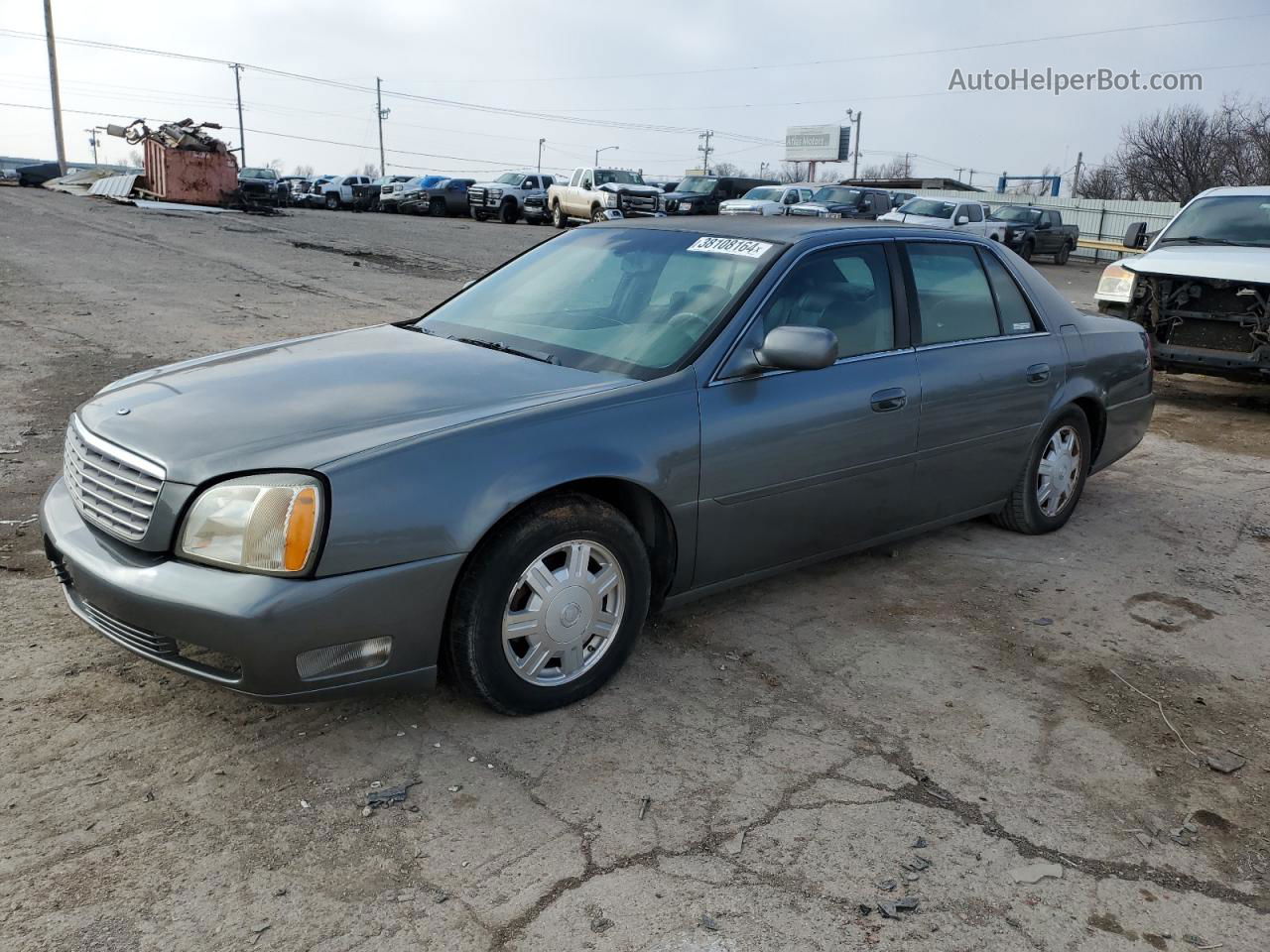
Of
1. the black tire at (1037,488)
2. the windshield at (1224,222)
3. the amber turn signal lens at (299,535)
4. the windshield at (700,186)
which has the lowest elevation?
the black tire at (1037,488)

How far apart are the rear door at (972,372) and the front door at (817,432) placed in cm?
15

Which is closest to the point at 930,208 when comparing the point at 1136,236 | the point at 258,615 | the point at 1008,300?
the point at 1136,236

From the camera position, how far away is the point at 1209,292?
335 inches

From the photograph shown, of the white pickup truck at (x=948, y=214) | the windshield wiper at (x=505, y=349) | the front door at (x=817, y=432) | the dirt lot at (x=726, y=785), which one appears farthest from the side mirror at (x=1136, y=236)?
the white pickup truck at (x=948, y=214)

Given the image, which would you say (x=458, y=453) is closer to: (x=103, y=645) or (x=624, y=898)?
(x=624, y=898)

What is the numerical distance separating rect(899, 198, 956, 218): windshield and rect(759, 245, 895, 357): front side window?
935 inches

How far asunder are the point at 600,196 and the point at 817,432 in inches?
1108

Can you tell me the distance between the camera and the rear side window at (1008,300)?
191 inches

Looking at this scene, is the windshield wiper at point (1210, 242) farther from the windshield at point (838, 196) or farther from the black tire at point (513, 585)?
the windshield at point (838, 196)

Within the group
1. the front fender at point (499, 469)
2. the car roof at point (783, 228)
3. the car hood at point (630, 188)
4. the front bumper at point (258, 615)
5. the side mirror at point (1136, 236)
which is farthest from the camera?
the car hood at point (630, 188)

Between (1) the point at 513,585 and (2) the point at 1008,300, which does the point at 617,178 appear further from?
(1) the point at 513,585

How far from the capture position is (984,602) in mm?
4391

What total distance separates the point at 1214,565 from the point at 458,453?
13.1 ft

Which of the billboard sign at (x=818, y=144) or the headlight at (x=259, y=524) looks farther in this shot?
the billboard sign at (x=818, y=144)
